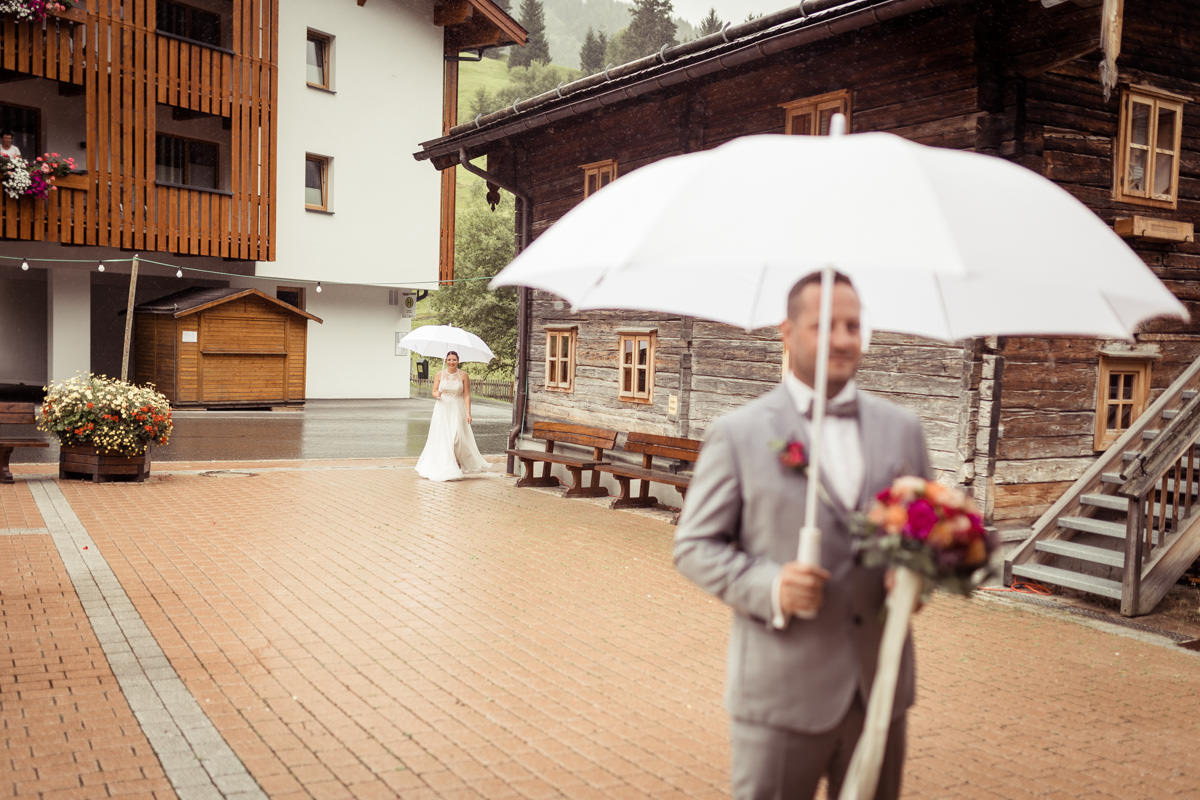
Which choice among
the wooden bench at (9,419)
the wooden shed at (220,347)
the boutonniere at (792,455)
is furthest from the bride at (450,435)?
the boutonniere at (792,455)

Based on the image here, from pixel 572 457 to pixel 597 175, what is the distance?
13.1 ft

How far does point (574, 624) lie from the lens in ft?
23.9

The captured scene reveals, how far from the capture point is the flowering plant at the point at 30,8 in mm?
22031

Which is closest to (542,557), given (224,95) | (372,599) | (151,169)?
(372,599)

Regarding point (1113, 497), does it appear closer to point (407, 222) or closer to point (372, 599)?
point (372, 599)

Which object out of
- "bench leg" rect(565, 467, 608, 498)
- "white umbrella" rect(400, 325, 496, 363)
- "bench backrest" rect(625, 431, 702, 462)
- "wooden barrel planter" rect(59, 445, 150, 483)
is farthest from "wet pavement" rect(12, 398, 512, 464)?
"bench backrest" rect(625, 431, 702, 462)

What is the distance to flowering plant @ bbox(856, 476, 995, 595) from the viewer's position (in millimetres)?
2387

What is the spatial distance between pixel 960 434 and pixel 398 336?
82.0 feet

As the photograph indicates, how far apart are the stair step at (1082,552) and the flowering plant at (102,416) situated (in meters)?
10.5

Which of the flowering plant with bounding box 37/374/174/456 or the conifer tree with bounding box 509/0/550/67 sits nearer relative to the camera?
the flowering plant with bounding box 37/374/174/456

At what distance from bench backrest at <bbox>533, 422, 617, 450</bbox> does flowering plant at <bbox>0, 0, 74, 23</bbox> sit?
52.2ft

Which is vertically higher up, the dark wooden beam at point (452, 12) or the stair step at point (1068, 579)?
the dark wooden beam at point (452, 12)

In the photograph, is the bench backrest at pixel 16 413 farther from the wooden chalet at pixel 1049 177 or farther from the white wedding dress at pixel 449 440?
the wooden chalet at pixel 1049 177

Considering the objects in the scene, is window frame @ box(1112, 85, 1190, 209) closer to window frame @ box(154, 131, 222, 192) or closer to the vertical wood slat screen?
the vertical wood slat screen
